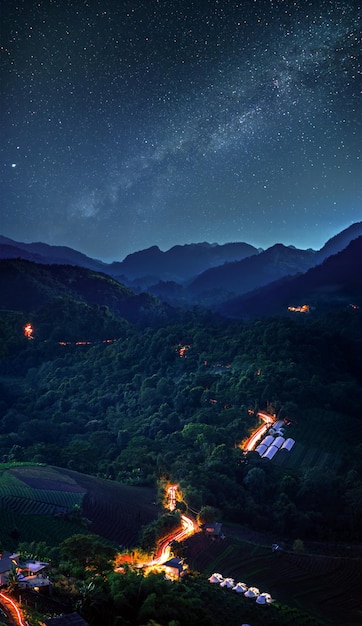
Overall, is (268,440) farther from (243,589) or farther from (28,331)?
(28,331)

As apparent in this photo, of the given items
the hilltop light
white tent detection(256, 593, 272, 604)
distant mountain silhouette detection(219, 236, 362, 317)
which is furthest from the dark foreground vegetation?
distant mountain silhouette detection(219, 236, 362, 317)

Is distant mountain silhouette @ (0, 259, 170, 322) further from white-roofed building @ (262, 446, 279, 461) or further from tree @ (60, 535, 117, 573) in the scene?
tree @ (60, 535, 117, 573)

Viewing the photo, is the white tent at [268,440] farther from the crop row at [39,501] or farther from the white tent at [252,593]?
the white tent at [252,593]

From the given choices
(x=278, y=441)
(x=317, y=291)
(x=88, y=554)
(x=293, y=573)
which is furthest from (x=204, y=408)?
(x=317, y=291)

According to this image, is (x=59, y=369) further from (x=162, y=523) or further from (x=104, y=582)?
(x=104, y=582)

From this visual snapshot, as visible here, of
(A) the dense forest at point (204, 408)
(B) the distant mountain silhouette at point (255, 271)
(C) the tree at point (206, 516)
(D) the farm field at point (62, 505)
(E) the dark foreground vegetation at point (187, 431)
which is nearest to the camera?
(E) the dark foreground vegetation at point (187, 431)

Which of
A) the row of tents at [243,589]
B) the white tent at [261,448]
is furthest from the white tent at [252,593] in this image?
the white tent at [261,448]

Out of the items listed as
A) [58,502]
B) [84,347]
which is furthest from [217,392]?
[84,347]
